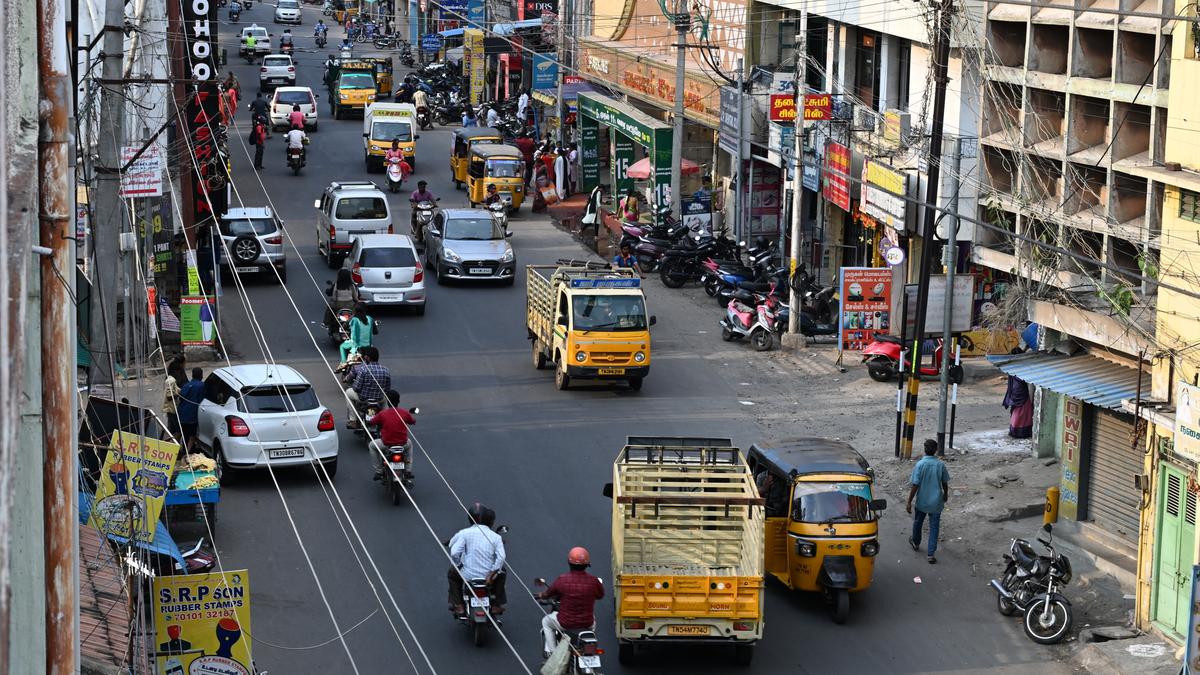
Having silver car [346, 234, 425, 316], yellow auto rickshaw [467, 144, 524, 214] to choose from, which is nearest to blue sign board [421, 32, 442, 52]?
yellow auto rickshaw [467, 144, 524, 214]

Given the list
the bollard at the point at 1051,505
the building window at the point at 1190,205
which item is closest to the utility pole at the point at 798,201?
the bollard at the point at 1051,505

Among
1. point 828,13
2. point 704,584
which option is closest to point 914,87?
point 828,13

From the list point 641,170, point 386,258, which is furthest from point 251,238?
point 641,170

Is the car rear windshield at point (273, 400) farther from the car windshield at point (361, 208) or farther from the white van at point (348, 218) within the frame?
the car windshield at point (361, 208)

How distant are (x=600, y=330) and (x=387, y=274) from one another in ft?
23.6

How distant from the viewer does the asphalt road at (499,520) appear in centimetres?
1619

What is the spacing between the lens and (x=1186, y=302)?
1559cm

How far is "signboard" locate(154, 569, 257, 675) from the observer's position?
12.5 meters

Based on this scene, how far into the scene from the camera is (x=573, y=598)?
582 inches

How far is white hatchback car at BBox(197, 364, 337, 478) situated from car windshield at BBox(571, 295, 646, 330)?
239 inches

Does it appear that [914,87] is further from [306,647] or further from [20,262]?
[20,262]

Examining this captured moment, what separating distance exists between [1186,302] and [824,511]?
428cm

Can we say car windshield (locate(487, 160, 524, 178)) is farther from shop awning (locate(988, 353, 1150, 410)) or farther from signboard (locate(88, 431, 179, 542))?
signboard (locate(88, 431, 179, 542))

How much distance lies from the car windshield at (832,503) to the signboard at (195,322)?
13925 mm
